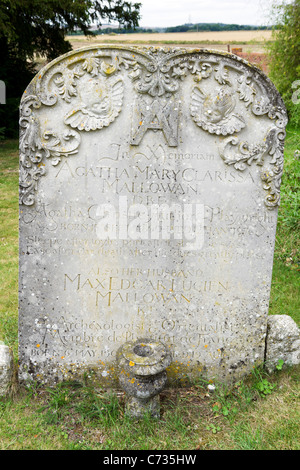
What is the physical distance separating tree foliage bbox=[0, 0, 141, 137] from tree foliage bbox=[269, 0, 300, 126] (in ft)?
16.1

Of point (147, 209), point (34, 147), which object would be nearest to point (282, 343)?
point (147, 209)

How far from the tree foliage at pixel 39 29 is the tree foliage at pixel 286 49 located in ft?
16.1

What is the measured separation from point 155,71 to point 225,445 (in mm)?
2782

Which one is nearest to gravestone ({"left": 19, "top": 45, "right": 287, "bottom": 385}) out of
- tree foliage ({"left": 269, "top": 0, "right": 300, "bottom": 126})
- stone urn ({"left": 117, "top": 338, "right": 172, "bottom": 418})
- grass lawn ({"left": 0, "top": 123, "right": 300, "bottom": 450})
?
grass lawn ({"left": 0, "top": 123, "right": 300, "bottom": 450})

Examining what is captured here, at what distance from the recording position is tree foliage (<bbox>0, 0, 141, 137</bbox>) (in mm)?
12203

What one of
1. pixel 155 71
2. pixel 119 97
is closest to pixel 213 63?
pixel 155 71

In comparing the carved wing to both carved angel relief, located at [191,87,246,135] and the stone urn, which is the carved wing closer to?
carved angel relief, located at [191,87,246,135]

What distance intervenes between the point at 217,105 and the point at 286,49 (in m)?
13.3

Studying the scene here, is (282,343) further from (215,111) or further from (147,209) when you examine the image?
(215,111)

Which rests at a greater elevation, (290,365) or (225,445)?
(290,365)

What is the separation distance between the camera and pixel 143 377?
10.1ft

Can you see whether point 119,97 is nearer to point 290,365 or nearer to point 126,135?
point 126,135

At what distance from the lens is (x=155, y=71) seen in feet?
10.5
